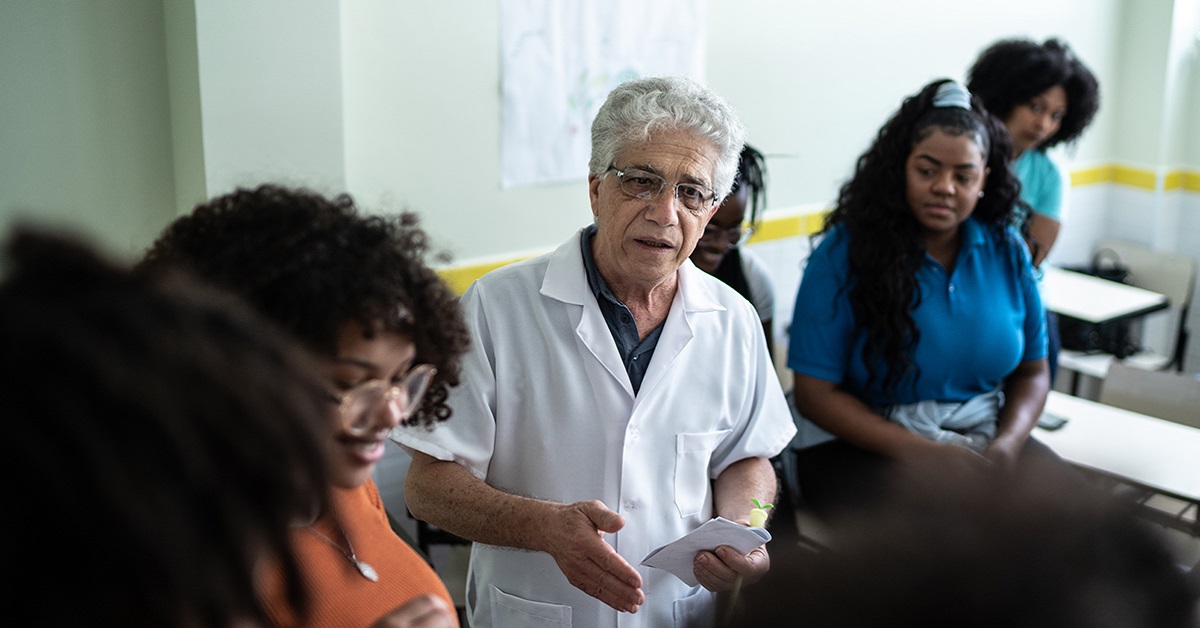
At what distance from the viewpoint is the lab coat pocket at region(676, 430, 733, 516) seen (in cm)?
201

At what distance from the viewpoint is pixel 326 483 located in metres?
0.71

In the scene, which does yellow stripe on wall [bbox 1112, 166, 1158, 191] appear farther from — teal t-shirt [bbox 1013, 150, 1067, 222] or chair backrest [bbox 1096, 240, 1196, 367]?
teal t-shirt [bbox 1013, 150, 1067, 222]

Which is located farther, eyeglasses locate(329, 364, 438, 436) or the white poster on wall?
the white poster on wall

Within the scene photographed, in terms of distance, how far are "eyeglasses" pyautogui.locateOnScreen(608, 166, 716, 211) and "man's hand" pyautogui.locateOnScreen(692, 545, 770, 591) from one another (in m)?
0.71

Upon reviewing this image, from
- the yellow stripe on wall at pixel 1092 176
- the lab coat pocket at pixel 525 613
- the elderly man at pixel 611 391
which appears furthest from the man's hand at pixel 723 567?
the yellow stripe on wall at pixel 1092 176

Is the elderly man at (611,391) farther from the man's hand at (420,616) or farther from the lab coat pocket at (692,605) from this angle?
the man's hand at (420,616)

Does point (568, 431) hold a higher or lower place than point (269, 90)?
lower

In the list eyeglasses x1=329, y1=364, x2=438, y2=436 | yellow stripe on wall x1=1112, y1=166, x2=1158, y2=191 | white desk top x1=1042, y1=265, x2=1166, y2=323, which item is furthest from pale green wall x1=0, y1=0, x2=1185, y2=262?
yellow stripe on wall x1=1112, y1=166, x2=1158, y2=191

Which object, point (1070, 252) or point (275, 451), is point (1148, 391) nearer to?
point (1070, 252)

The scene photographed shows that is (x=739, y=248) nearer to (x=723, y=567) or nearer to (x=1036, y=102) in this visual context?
(x=723, y=567)

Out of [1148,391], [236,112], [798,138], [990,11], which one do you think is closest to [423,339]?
[236,112]

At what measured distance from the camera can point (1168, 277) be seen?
19.0 feet

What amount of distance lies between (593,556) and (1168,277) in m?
5.33

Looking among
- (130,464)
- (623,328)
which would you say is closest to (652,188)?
(623,328)
